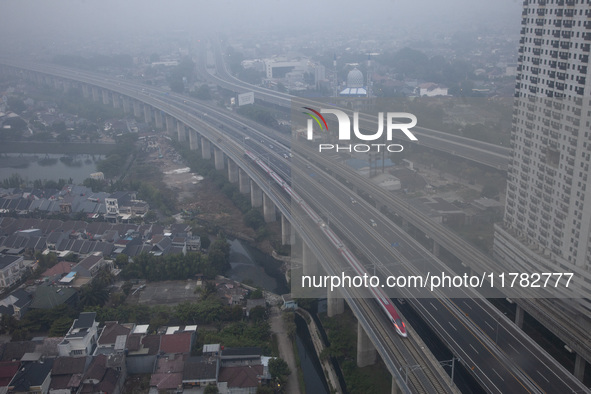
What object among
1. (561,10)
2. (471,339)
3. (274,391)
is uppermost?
(561,10)

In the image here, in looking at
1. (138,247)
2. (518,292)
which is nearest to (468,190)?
(518,292)

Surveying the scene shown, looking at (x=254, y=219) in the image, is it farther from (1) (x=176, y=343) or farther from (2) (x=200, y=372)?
(2) (x=200, y=372)

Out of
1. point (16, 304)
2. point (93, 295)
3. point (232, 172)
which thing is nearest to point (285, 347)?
point (93, 295)

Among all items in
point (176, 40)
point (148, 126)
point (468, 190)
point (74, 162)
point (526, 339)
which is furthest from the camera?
point (176, 40)

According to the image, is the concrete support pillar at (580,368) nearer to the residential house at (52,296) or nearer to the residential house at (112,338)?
the residential house at (112,338)

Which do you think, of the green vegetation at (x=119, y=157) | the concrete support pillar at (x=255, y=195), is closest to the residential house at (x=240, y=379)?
the concrete support pillar at (x=255, y=195)

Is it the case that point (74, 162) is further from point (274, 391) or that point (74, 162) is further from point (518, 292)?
point (518, 292)

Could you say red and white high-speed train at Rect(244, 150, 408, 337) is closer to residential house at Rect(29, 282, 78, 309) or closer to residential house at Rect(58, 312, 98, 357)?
residential house at Rect(58, 312, 98, 357)
